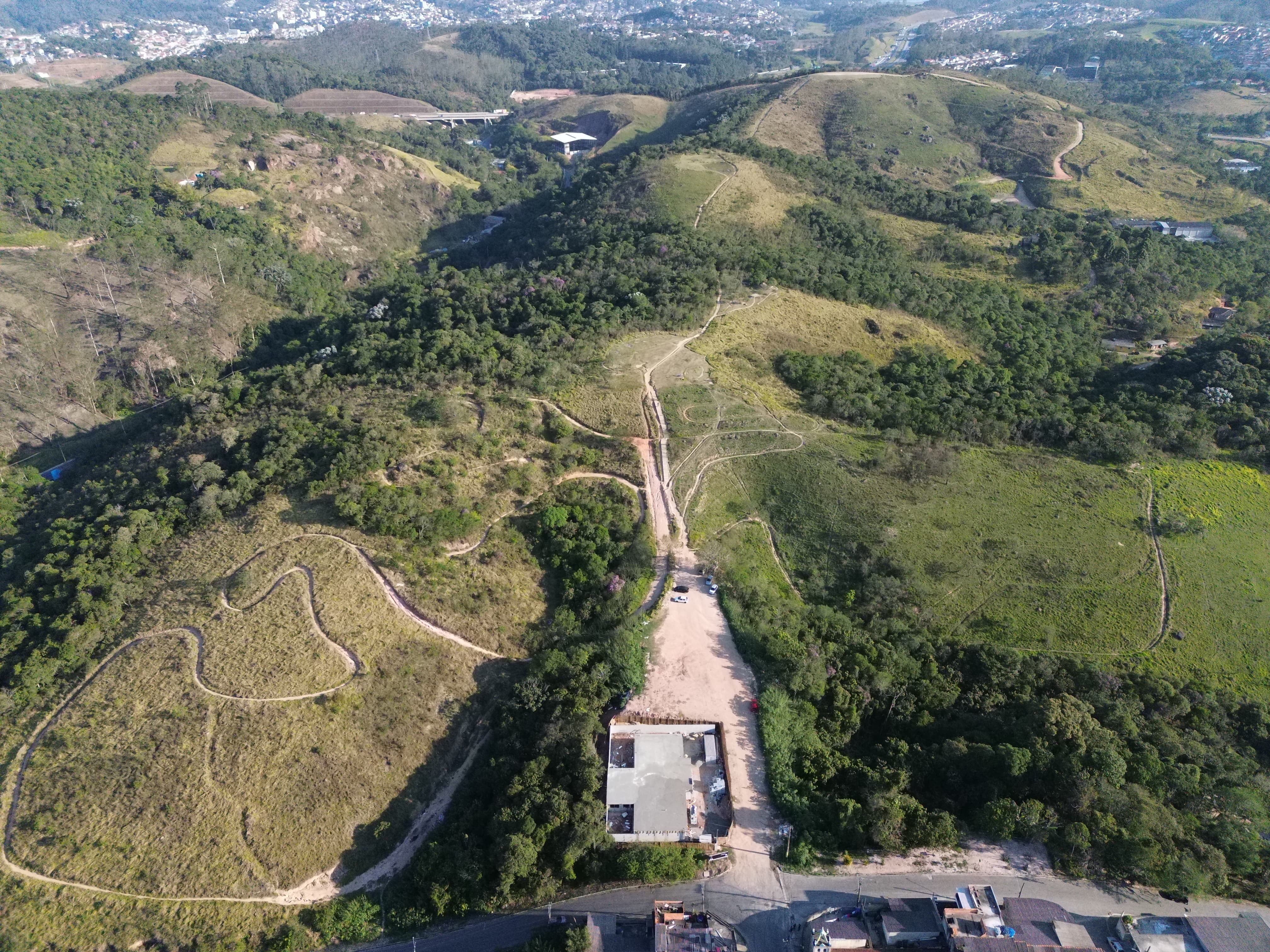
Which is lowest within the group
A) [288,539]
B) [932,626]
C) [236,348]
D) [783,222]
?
[236,348]

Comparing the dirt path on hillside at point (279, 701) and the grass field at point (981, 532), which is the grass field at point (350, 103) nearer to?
the dirt path on hillside at point (279, 701)

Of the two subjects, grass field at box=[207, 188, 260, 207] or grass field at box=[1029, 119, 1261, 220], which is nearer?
grass field at box=[207, 188, 260, 207]

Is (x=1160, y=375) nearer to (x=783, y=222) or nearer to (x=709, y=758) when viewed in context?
(x=783, y=222)

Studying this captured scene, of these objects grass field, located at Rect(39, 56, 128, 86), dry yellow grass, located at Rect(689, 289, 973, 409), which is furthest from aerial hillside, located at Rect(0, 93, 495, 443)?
grass field, located at Rect(39, 56, 128, 86)

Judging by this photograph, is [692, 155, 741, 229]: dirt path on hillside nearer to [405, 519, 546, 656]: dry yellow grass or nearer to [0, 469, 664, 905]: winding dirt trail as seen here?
[405, 519, 546, 656]: dry yellow grass

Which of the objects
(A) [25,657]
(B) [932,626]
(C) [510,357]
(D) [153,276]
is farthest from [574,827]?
(D) [153,276]

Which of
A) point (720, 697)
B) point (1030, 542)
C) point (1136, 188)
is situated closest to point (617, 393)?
point (720, 697)
